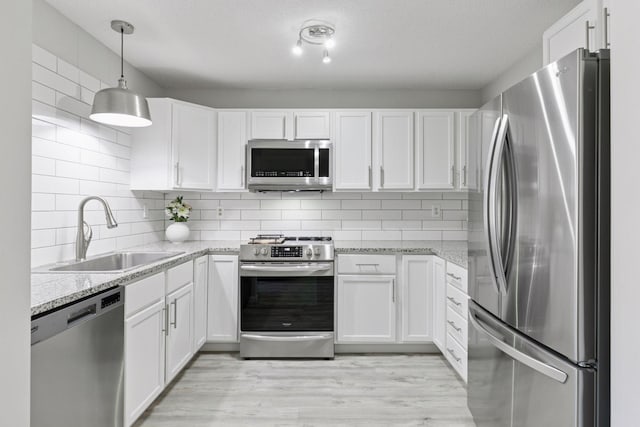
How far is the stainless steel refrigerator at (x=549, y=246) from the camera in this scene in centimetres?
117

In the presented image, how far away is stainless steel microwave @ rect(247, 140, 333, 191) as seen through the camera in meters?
3.31

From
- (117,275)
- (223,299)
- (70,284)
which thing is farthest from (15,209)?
(223,299)

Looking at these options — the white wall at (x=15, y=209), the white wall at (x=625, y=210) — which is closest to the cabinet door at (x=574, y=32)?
the white wall at (x=625, y=210)

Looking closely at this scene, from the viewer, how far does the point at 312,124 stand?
133 inches

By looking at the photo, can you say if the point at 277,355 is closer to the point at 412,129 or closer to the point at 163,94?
the point at 412,129

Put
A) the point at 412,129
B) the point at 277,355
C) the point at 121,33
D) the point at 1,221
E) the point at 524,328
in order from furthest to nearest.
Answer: the point at 412,129 < the point at 277,355 < the point at 121,33 < the point at 524,328 < the point at 1,221

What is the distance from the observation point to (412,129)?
133 inches

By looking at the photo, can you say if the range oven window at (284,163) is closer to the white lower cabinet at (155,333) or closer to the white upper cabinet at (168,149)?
the white upper cabinet at (168,149)

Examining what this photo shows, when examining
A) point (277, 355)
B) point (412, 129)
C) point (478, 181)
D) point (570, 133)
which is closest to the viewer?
point (570, 133)

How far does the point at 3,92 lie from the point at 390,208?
130 inches

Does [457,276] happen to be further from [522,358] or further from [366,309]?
[522,358]

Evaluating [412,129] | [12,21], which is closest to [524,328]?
[12,21]

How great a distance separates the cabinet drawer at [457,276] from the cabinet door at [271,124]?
177cm

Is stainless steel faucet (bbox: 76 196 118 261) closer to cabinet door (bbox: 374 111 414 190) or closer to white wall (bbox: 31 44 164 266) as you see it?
white wall (bbox: 31 44 164 266)
